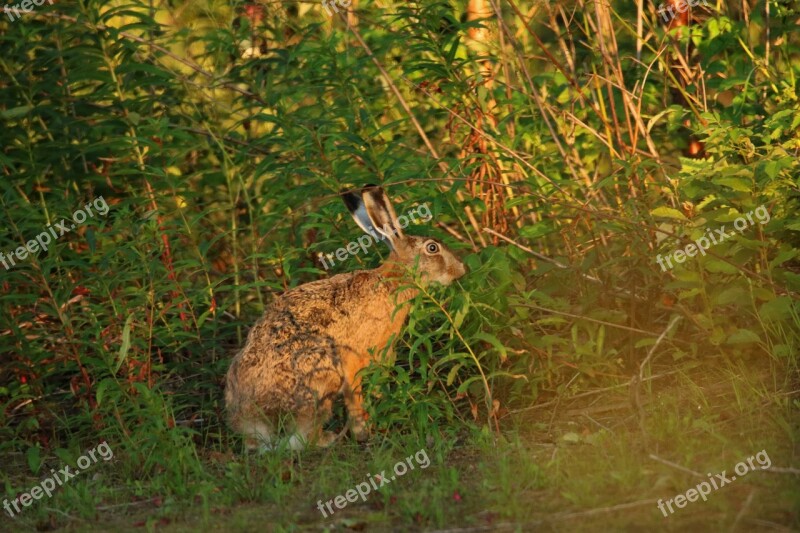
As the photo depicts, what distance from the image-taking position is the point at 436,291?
6.93 m

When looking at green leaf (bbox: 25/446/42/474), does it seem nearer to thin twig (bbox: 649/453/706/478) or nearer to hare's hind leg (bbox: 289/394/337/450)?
hare's hind leg (bbox: 289/394/337/450)

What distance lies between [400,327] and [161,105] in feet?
10.4

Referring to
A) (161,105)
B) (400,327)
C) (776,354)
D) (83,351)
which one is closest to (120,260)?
(83,351)

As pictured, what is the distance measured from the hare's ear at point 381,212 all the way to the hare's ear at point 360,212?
3 centimetres

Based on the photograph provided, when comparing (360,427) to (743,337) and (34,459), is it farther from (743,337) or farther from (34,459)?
(743,337)

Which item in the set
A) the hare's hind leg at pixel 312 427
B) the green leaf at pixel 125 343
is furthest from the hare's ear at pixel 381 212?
the green leaf at pixel 125 343

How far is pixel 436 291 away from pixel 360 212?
943mm

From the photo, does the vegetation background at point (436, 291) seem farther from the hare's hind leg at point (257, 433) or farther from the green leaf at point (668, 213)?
the hare's hind leg at point (257, 433)

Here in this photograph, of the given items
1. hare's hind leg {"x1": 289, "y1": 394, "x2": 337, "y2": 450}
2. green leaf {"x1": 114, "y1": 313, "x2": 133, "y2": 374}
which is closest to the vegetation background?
green leaf {"x1": 114, "y1": 313, "x2": 133, "y2": 374}

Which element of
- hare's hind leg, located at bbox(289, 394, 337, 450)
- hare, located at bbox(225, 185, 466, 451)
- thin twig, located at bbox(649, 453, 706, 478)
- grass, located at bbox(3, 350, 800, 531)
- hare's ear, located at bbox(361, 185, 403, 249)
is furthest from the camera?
hare's ear, located at bbox(361, 185, 403, 249)

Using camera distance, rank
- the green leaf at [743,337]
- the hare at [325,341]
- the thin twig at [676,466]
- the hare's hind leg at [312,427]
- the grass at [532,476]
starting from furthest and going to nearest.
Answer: the hare at [325,341] → the hare's hind leg at [312,427] → the green leaf at [743,337] → the thin twig at [676,466] → the grass at [532,476]

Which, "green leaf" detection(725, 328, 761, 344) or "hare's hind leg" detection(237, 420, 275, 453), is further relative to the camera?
"hare's hind leg" detection(237, 420, 275, 453)

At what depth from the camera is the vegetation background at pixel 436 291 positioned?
5.91 m

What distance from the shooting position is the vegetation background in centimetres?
591
